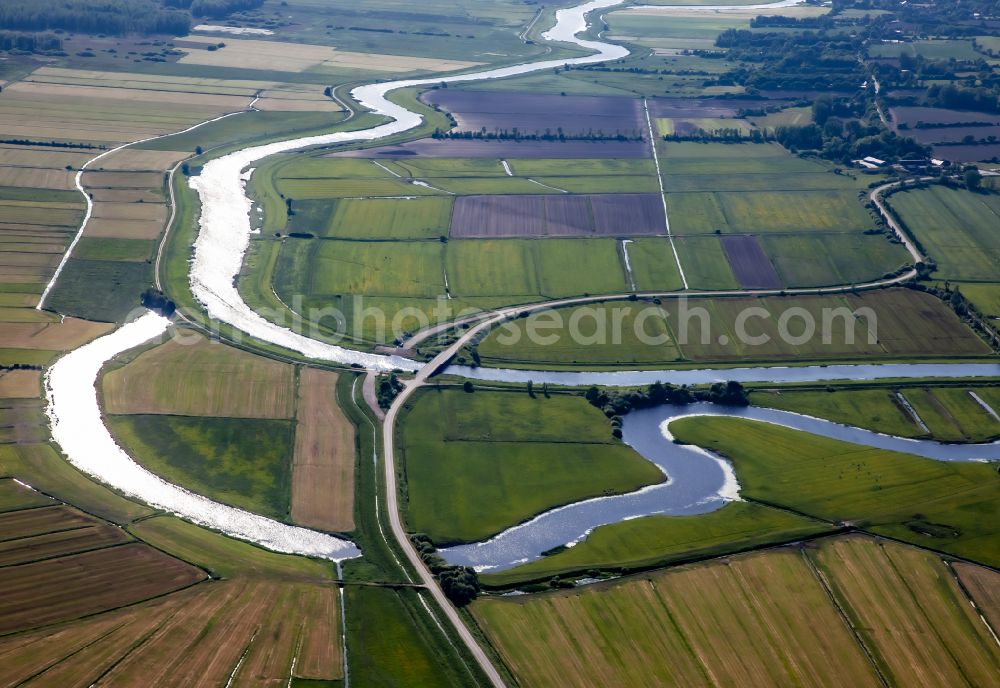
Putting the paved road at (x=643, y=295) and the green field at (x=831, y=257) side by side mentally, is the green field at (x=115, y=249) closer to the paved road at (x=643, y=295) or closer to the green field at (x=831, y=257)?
the paved road at (x=643, y=295)

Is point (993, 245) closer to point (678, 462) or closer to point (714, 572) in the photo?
point (678, 462)

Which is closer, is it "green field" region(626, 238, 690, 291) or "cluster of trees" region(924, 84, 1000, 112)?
"green field" region(626, 238, 690, 291)

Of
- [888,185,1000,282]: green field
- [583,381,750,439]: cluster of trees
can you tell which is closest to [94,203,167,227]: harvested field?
[583,381,750,439]: cluster of trees

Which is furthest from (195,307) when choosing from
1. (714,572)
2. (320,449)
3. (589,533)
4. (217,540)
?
(714,572)

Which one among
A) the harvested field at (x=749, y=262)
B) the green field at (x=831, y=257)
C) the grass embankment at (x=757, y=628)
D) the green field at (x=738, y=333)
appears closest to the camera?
the grass embankment at (x=757, y=628)

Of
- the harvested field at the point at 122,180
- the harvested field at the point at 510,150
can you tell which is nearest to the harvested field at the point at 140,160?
the harvested field at the point at 122,180

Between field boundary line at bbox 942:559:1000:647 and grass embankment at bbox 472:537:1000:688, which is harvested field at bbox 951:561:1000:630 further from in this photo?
grass embankment at bbox 472:537:1000:688
